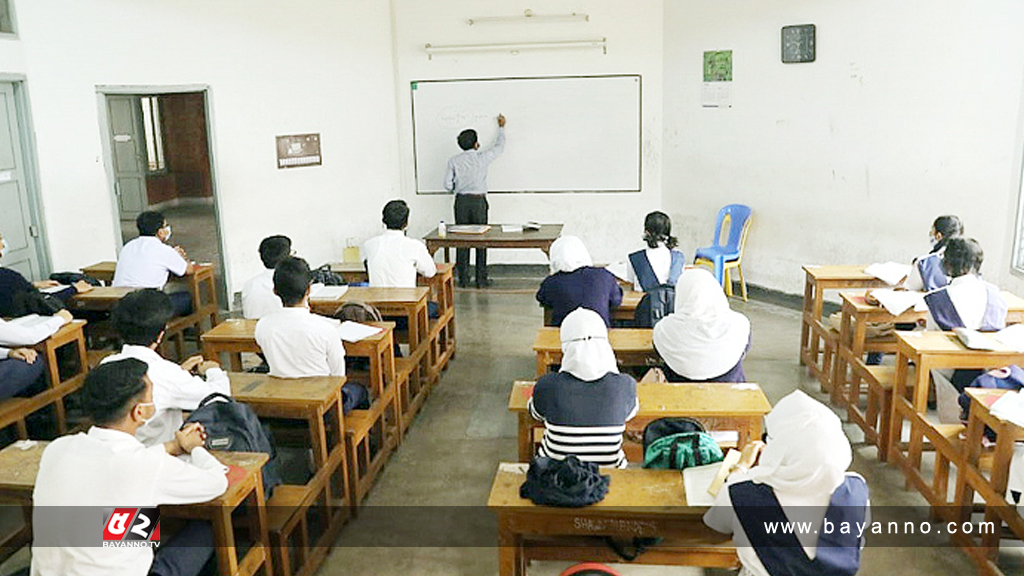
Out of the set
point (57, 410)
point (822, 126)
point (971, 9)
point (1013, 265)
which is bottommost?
point (57, 410)

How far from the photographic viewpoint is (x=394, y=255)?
18.4ft

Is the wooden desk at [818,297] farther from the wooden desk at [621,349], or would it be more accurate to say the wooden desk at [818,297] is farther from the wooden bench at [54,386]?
the wooden bench at [54,386]

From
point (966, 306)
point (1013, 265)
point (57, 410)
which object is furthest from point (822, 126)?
point (57, 410)

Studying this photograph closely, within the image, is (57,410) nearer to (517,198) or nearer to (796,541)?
(796,541)

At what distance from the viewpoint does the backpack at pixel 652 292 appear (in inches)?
193

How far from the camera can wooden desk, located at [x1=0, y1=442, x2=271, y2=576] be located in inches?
106

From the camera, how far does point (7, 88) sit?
17.9ft

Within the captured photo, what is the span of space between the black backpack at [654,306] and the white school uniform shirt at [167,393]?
101 inches

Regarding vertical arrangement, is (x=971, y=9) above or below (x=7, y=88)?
above

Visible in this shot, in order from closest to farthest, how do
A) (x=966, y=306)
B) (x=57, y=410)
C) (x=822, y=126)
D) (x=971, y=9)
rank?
(x=966, y=306)
(x=57, y=410)
(x=971, y=9)
(x=822, y=126)

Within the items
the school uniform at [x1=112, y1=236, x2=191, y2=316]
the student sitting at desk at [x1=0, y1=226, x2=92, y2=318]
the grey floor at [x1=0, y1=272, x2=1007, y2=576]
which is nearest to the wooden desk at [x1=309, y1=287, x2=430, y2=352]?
the grey floor at [x1=0, y1=272, x2=1007, y2=576]

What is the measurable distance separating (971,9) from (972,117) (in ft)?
2.45

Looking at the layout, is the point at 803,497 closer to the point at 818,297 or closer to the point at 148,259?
the point at 818,297

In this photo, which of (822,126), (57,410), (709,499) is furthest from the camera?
(822,126)
